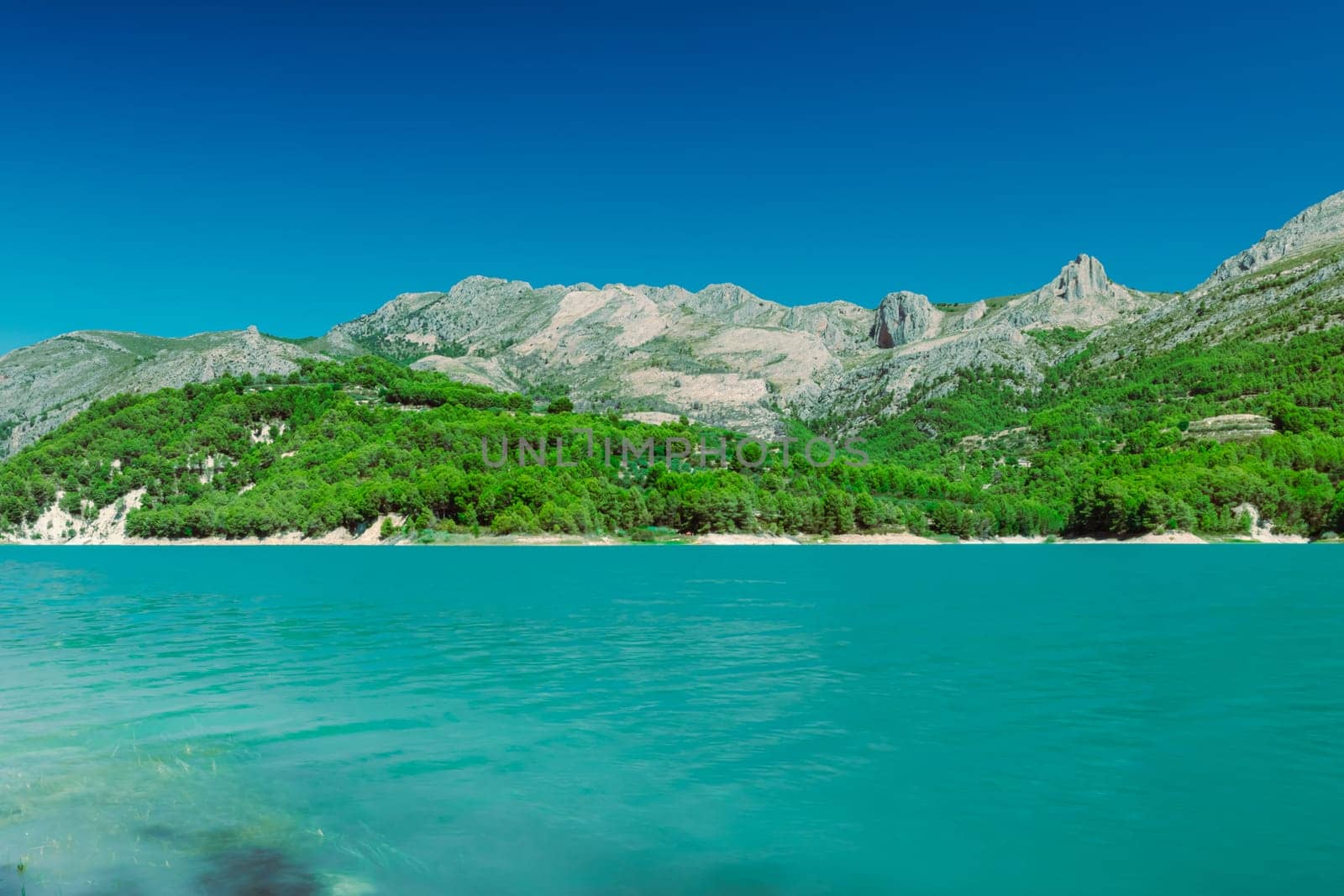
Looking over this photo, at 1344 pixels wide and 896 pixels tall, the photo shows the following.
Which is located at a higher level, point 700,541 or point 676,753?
point 700,541

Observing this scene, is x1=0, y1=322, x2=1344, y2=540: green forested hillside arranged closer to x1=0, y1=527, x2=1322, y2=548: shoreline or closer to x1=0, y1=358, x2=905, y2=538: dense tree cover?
x1=0, y1=358, x2=905, y2=538: dense tree cover

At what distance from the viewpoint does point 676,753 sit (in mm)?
20406

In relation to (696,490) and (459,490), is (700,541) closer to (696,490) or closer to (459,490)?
(696,490)

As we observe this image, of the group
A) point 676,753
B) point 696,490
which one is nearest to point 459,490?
point 696,490

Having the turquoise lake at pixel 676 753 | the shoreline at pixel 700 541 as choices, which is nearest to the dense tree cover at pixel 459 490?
the shoreline at pixel 700 541

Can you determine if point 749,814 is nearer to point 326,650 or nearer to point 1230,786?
point 1230,786

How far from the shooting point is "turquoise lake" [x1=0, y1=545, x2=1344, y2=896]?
44.8 ft

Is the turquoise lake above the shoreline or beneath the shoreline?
beneath

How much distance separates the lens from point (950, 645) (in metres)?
37.3

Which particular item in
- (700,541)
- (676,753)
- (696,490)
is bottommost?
(676,753)

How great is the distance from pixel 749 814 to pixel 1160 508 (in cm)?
15187

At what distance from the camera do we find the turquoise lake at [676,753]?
13.6 metres

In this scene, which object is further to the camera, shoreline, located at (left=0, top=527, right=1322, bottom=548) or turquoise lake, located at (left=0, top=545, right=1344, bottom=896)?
shoreline, located at (left=0, top=527, right=1322, bottom=548)

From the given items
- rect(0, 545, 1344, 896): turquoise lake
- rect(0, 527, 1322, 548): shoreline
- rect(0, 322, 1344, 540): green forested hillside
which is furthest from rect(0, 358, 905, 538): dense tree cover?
rect(0, 545, 1344, 896): turquoise lake
